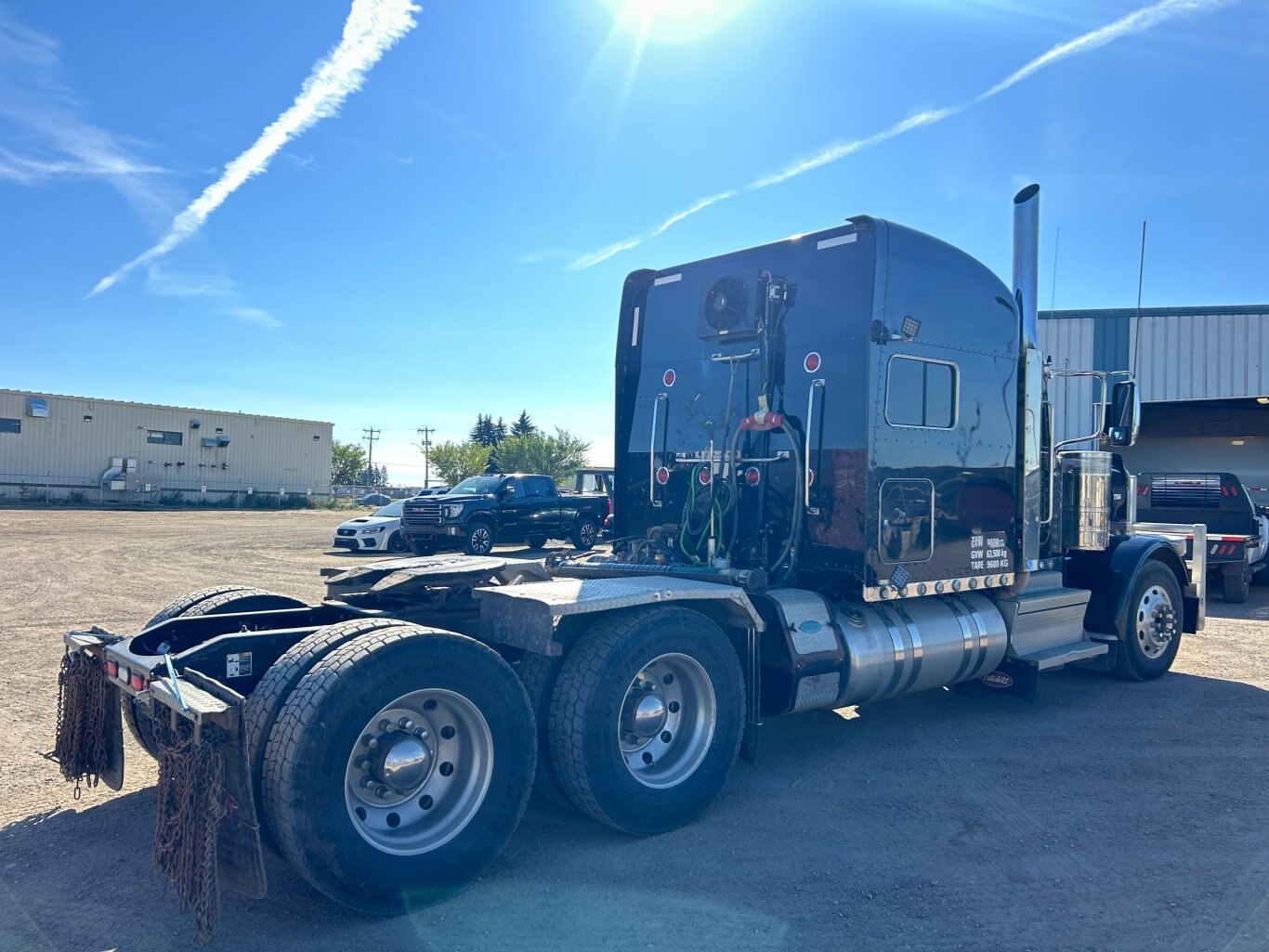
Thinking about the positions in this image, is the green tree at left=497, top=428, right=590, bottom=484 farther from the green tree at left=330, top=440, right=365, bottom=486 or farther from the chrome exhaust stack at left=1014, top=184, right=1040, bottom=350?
the chrome exhaust stack at left=1014, top=184, right=1040, bottom=350

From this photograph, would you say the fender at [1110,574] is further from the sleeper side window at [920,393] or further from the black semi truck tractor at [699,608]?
the sleeper side window at [920,393]

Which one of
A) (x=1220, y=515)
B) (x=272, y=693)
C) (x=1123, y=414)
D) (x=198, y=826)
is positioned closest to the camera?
(x=198, y=826)

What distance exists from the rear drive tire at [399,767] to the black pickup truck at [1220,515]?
12799 mm

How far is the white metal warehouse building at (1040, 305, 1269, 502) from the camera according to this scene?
1920 centimetres

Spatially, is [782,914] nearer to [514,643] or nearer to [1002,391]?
[514,643]

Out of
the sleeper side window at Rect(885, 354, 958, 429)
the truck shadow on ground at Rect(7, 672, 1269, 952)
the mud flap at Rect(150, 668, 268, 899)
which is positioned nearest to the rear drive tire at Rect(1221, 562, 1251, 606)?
the truck shadow on ground at Rect(7, 672, 1269, 952)

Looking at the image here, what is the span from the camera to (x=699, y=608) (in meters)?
5.04

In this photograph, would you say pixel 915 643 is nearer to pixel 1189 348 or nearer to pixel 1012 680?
pixel 1012 680

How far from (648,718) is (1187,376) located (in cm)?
1931

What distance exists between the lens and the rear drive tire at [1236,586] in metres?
13.4

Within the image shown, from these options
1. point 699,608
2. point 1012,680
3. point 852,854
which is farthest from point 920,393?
point 852,854

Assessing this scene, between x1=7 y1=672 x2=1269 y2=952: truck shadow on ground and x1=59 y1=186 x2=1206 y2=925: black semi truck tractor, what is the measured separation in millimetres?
268

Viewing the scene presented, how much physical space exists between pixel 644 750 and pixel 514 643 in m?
0.92

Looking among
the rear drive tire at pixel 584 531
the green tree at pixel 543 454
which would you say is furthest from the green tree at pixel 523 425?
the rear drive tire at pixel 584 531
